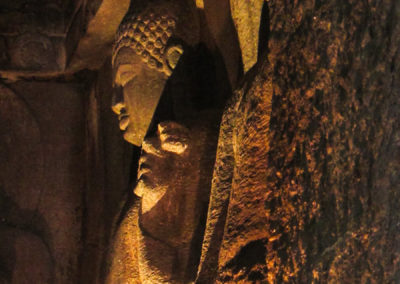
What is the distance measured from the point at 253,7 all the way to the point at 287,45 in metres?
0.34

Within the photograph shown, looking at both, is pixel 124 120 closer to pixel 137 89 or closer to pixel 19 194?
pixel 137 89

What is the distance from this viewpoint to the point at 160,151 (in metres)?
1.71

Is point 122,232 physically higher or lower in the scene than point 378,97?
lower

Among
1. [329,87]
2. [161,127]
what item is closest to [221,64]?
[161,127]

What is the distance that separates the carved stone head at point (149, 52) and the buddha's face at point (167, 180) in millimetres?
165

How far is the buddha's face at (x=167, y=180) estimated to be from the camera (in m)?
1.68

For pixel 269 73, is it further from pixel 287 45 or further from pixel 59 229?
pixel 59 229

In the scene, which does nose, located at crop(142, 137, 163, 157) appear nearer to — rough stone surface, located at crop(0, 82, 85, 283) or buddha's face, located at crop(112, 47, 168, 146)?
buddha's face, located at crop(112, 47, 168, 146)

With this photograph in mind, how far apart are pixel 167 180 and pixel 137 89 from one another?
1.07 ft

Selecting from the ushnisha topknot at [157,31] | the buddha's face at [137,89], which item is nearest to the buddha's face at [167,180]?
the buddha's face at [137,89]

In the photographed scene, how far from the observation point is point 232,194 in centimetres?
120

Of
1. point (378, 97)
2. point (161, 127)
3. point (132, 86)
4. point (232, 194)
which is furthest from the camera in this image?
point (132, 86)

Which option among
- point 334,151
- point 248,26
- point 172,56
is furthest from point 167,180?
point 334,151

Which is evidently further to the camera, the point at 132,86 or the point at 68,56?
the point at 68,56
